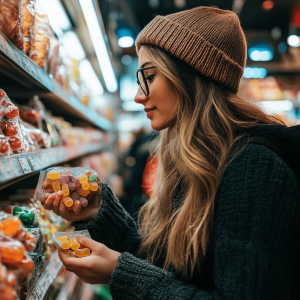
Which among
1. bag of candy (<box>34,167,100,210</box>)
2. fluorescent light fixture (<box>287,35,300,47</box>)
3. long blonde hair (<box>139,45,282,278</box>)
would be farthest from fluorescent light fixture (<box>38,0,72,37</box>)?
fluorescent light fixture (<box>287,35,300,47</box>)

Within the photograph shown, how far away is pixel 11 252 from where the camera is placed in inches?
23.5

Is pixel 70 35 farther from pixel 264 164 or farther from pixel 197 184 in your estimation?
pixel 264 164

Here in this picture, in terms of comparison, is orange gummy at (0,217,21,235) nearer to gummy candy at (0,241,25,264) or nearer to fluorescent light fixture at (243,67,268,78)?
gummy candy at (0,241,25,264)

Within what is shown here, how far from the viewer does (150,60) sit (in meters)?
1.08

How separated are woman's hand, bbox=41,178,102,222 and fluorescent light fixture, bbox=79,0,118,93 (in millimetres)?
1170

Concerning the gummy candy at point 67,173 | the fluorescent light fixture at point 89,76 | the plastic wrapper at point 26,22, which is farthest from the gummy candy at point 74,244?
the fluorescent light fixture at point 89,76

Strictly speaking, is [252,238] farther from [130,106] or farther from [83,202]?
[130,106]

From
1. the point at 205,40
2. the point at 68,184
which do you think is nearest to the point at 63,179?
the point at 68,184

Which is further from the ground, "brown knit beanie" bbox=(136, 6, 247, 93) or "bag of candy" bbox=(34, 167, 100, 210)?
"brown knit beanie" bbox=(136, 6, 247, 93)

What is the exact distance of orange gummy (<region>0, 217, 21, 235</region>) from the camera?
647 mm

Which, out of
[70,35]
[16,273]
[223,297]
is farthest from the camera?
[70,35]

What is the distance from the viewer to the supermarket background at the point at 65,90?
93 cm

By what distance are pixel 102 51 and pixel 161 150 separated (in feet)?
4.33

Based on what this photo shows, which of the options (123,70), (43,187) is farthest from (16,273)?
(123,70)
